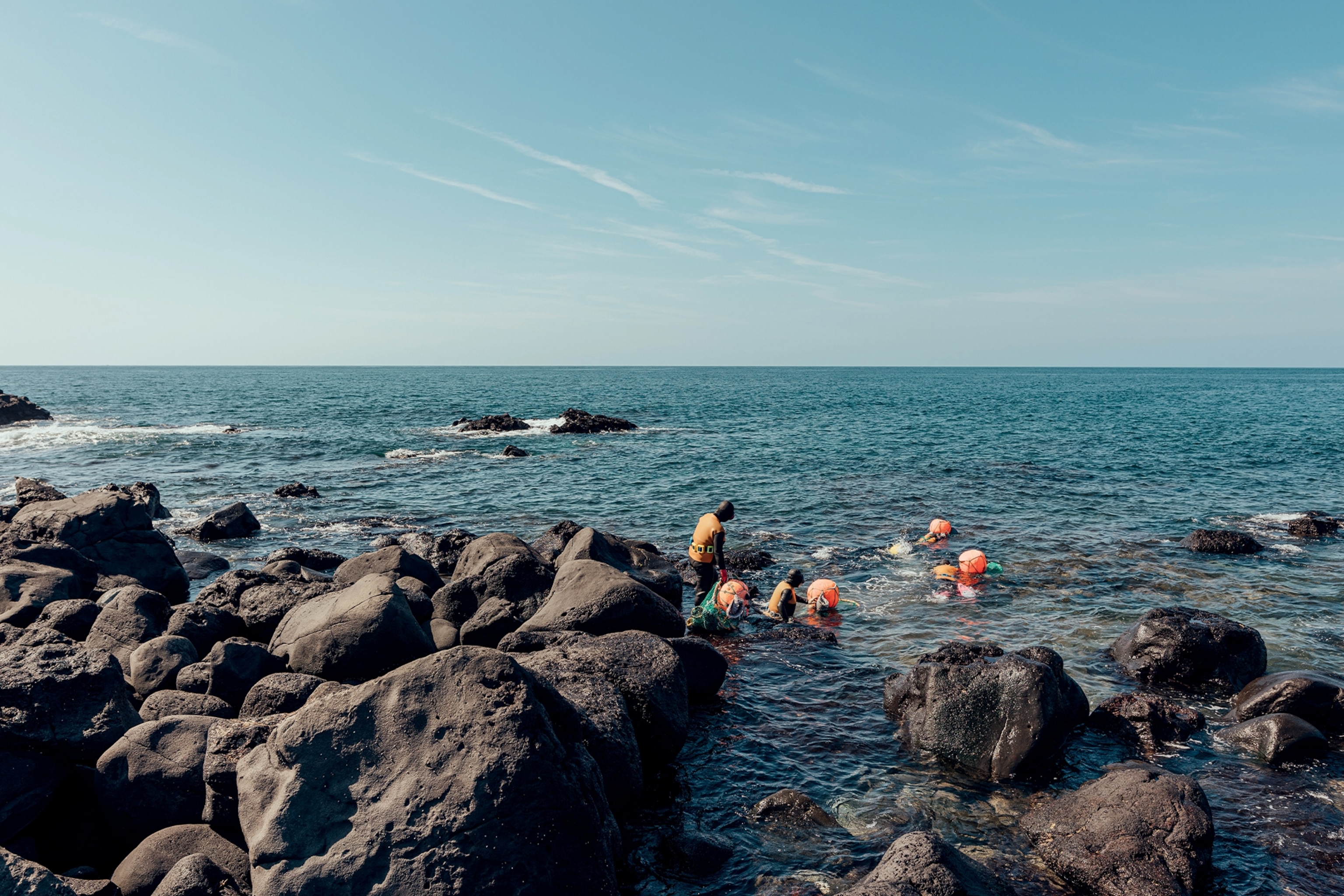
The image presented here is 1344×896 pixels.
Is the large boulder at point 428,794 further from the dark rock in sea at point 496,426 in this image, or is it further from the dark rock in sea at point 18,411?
the dark rock in sea at point 18,411

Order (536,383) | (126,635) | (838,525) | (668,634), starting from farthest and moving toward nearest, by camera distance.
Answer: (536,383)
(838,525)
(668,634)
(126,635)

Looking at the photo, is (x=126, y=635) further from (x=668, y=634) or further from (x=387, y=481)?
(x=387, y=481)

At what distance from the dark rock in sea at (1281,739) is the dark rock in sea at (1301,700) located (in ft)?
1.05

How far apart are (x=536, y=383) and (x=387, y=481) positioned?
412 ft

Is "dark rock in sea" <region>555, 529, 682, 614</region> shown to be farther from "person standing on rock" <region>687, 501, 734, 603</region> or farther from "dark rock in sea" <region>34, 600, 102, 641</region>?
"dark rock in sea" <region>34, 600, 102, 641</region>

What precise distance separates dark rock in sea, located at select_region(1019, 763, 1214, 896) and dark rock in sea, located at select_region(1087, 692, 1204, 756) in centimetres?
234

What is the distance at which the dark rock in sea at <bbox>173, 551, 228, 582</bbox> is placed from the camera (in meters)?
19.8

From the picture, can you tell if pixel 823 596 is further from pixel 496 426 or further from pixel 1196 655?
pixel 496 426

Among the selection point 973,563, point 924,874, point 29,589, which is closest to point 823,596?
point 973,563

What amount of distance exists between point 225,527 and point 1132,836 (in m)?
25.3

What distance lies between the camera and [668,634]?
13.0 metres

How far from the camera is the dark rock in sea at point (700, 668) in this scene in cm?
1198

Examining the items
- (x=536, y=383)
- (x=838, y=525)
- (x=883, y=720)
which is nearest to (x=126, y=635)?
(x=883, y=720)

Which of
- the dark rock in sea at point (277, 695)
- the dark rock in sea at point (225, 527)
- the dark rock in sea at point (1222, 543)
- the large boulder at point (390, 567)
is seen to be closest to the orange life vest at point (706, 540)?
the large boulder at point (390, 567)
